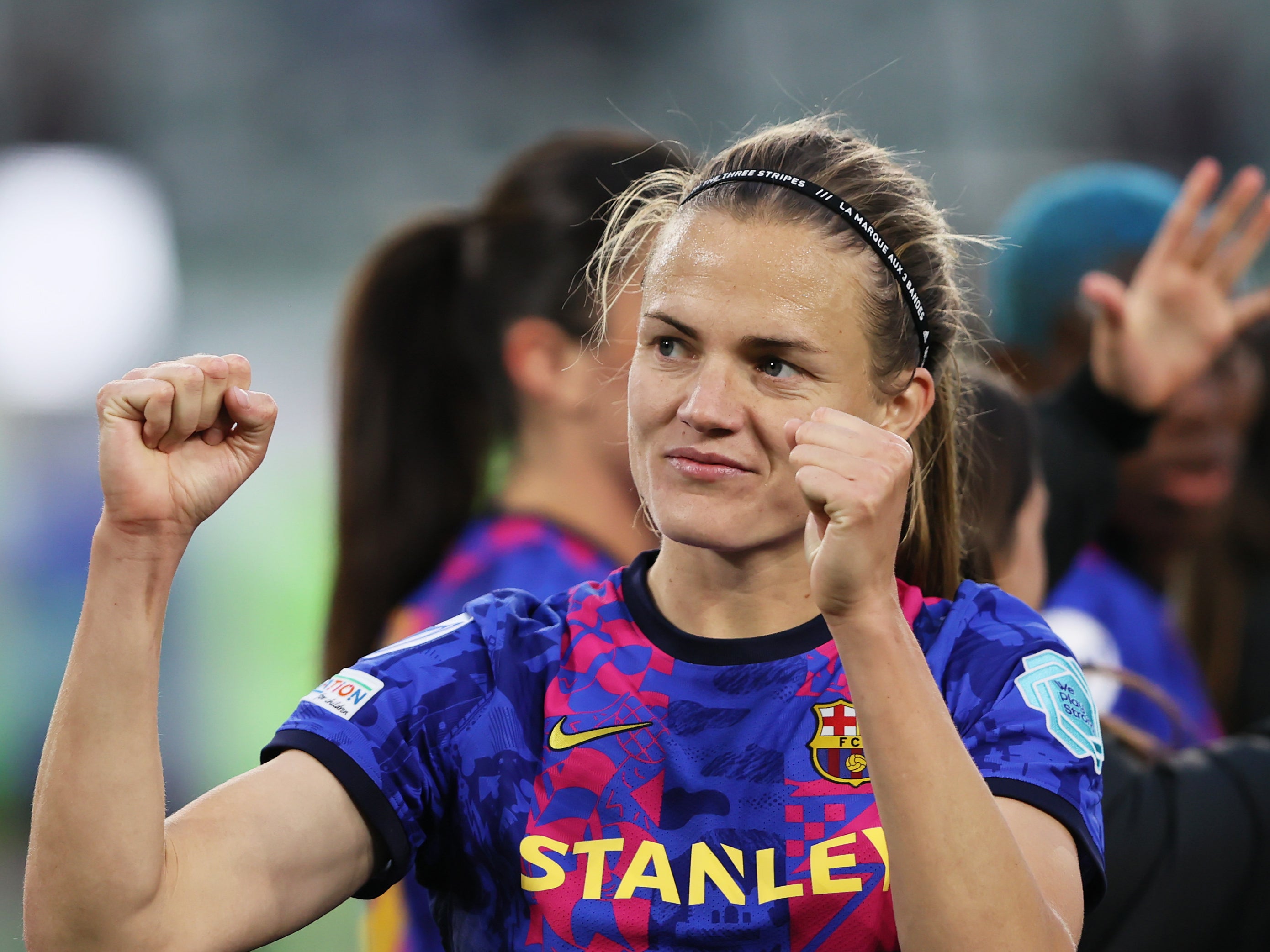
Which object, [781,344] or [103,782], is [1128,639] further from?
[103,782]

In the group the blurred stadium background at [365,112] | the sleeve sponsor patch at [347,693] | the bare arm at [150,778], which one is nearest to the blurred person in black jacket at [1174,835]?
the sleeve sponsor patch at [347,693]

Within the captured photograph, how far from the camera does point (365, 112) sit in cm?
1195

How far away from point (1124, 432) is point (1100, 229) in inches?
28.7

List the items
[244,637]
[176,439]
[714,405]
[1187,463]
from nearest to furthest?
[176,439], [714,405], [1187,463], [244,637]

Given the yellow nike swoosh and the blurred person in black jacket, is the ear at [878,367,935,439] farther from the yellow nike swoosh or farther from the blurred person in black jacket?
the yellow nike swoosh

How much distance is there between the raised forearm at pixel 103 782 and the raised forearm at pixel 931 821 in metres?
0.66

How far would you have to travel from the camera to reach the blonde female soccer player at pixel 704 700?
4.18 ft

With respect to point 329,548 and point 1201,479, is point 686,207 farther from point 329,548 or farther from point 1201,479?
point 1201,479

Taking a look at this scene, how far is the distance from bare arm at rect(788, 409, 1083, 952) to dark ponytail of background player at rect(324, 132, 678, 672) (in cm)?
149

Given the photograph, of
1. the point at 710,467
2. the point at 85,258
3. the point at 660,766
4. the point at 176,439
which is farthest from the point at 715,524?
the point at 85,258

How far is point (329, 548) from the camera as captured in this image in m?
3.03

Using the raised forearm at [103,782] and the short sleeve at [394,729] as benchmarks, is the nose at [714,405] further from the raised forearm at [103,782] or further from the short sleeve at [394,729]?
the raised forearm at [103,782]

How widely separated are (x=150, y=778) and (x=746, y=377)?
28.9 inches

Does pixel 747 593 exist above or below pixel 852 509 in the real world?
below
